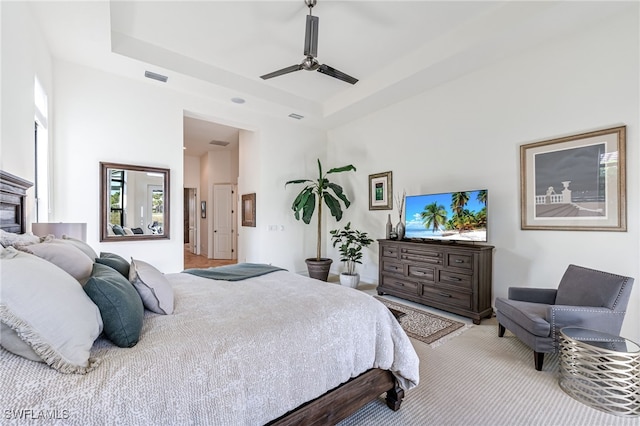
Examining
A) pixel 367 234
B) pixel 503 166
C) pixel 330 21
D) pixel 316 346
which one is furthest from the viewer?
pixel 367 234

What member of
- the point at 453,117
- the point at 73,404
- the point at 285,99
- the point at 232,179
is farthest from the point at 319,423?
the point at 232,179

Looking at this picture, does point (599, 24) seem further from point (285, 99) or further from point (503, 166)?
point (285, 99)

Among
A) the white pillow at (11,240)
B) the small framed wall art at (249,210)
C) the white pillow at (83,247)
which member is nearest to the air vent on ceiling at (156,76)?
the small framed wall art at (249,210)

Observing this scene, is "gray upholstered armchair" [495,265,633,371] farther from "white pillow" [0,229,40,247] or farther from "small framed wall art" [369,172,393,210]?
"white pillow" [0,229,40,247]

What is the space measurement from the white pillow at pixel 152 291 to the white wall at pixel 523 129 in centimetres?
377

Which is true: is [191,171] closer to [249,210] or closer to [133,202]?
[249,210]

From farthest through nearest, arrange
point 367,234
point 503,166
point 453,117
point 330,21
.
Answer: point 367,234
point 453,117
point 503,166
point 330,21

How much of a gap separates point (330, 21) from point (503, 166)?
274 centimetres

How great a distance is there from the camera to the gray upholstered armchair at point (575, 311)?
2.28m

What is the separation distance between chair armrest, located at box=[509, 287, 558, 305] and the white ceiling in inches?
106

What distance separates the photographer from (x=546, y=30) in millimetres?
3029

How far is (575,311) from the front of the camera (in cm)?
229

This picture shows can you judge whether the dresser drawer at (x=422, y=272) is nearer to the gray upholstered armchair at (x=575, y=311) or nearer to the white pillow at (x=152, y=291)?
the gray upholstered armchair at (x=575, y=311)

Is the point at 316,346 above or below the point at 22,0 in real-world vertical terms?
below
